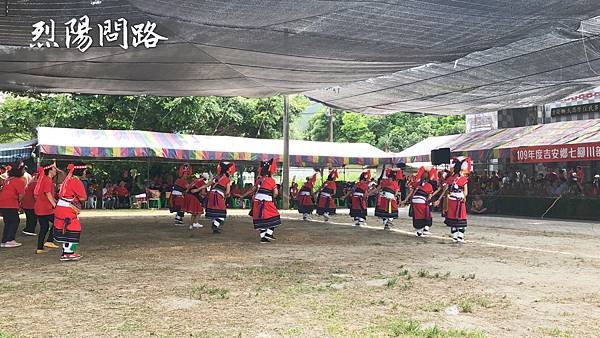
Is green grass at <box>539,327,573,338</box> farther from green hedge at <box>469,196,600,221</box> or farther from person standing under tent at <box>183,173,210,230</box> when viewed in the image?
green hedge at <box>469,196,600,221</box>

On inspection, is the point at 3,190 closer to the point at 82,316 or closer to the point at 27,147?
the point at 82,316

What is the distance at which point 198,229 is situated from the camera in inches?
515

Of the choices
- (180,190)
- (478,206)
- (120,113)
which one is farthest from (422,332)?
(120,113)

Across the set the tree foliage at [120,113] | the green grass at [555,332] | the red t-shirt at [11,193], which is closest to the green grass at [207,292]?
the green grass at [555,332]

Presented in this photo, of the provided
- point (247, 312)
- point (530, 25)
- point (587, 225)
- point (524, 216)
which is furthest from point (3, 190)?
point (524, 216)

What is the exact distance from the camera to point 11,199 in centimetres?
966

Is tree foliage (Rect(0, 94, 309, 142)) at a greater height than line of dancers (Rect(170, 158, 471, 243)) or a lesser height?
greater

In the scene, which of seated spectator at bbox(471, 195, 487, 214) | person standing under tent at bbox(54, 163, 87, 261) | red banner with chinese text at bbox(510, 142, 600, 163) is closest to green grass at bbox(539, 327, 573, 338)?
person standing under tent at bbox(54, 163, 87, 261)

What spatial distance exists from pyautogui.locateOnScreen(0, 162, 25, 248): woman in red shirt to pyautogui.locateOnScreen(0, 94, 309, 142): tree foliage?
1307 cm

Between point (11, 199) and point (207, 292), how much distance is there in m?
5.69

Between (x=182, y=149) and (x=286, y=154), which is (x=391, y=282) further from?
(x=286, y=154)

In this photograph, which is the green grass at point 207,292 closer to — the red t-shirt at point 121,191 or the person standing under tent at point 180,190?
the person standing under tent at point 180,190

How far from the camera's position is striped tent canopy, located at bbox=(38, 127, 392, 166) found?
1892 centimetres

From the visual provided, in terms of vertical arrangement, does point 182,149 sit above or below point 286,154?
above
